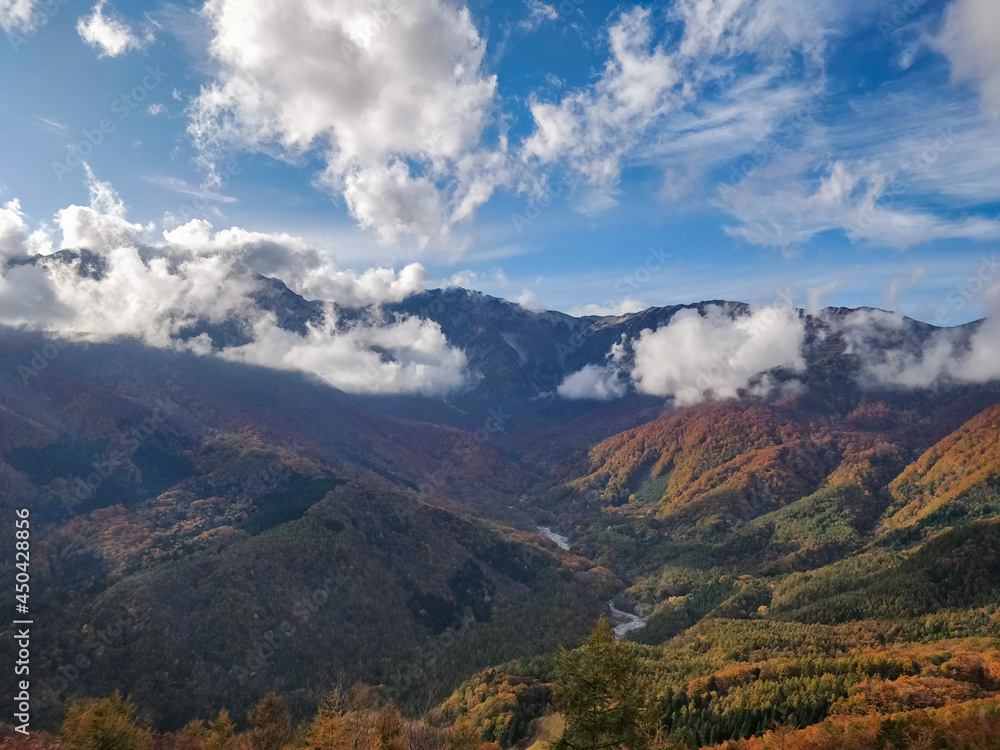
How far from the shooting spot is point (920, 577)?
16850cm

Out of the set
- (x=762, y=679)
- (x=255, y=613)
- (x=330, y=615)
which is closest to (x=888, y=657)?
(x=762, y=679)

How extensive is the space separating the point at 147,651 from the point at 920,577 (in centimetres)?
21641

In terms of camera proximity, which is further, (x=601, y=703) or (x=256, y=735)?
(x=256, y=735)

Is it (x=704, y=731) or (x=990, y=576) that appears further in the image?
(x=990, y=576)

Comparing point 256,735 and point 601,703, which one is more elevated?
point 601,703

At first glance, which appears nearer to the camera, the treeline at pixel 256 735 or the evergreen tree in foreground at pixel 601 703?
the evergreen tree in foreground at pixel 601 703

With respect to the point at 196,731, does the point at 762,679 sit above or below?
below

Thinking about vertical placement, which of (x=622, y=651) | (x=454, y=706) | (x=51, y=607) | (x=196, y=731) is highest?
(x=622, y=651)

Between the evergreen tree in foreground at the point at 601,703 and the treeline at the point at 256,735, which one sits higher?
the evergreen tree in foreground at the point at 601,703

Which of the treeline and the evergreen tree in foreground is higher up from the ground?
the evergreen tree in foreground

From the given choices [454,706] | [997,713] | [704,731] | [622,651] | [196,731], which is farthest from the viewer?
[454,706]

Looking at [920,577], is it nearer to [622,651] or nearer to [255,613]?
[622,651]

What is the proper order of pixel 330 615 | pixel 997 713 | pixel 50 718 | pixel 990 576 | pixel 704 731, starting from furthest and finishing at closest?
pixel 330 615 → pixel 990 576 → pixel 50 718 → pixel 704 731 → pixel 997 713

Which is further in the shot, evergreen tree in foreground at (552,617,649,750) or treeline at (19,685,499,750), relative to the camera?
treeline at (19,685,499,750)
